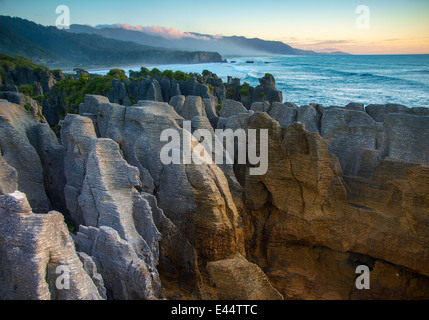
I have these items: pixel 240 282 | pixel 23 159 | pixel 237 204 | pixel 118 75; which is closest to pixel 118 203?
pixel 240 282

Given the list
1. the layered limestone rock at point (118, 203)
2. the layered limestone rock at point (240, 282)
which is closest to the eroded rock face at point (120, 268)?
the layered limestone rock at point (118, 203)

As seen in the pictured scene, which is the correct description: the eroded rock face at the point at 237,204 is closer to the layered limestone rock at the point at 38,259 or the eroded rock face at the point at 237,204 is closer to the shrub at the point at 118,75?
the layered limestone rock at the point at 38,259

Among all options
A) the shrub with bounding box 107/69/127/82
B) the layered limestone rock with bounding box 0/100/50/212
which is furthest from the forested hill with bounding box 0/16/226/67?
the layered limestone rock with bounding box 0/100/50/212

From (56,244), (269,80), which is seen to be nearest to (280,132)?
(56,244)

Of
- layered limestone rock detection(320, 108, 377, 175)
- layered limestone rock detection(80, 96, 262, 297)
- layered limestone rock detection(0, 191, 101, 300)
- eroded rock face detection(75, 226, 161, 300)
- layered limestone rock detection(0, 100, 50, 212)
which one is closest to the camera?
layered limestone rock detection(0, 191, 101, 300)

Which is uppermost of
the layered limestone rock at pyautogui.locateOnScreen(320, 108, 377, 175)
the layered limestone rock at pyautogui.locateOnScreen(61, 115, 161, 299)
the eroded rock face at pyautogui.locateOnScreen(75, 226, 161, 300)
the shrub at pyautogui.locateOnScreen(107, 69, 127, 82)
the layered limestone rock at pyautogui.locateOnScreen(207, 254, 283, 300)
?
the shrub at pyautogui.locateOnScreen(107, 69, 127, 82)

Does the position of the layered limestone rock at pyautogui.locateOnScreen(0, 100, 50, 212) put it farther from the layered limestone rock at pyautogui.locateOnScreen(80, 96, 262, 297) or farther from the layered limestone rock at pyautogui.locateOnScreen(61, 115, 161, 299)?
the layered limestone rock at pyautogui.locateOnScreen(80, 96, 262, 297)

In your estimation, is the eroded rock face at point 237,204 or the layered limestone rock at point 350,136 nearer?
the eroded rock face at point 237,204

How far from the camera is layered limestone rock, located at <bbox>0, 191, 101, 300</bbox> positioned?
5.41m

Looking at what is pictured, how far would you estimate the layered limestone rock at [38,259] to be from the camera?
213 inches

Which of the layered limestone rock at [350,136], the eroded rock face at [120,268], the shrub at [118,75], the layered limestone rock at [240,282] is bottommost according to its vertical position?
the layered limestone rock at [240,282]

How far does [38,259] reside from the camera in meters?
5.41

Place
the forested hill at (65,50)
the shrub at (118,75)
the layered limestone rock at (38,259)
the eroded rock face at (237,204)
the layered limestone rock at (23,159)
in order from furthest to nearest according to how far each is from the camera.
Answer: the forested hill at (65,50), the shrub at (118,75), the layered limestone rock at (23,159), the eroded rock face at (237,204), the layered limestone rock at (38,259)

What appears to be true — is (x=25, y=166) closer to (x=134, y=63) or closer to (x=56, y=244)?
(x=56, y=244)
